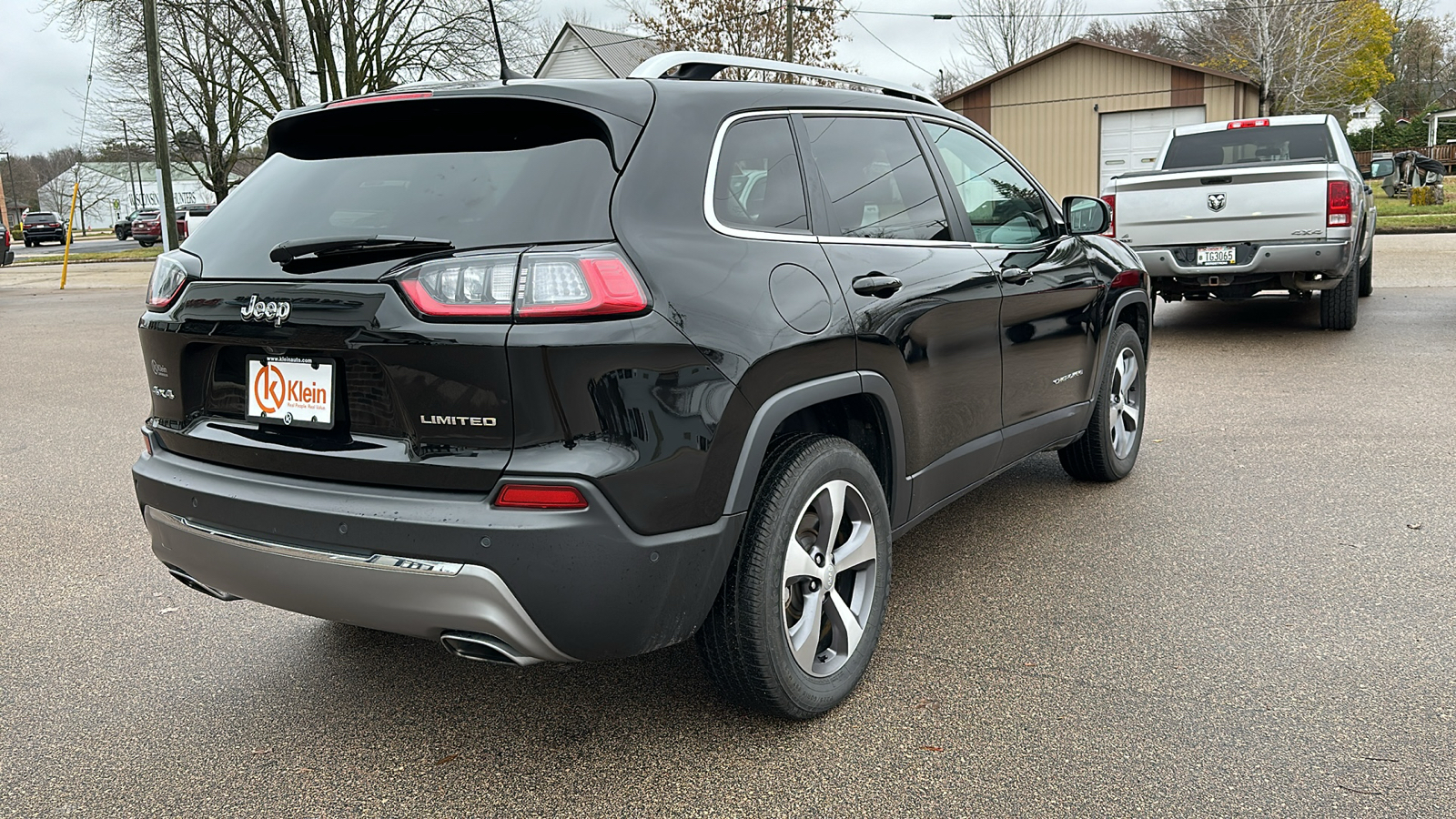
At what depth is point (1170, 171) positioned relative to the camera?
372 inches

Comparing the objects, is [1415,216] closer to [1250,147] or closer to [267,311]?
[1250,147]

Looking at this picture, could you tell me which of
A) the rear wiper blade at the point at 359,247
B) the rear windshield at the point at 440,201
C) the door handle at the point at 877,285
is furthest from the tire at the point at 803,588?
the rear wiper blade at the point at 359,247

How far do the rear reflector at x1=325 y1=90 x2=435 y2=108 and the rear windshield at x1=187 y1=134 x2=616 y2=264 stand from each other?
0.31 ft

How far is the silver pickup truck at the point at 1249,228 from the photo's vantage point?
347 inches

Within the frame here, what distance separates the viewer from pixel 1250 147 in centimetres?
1094

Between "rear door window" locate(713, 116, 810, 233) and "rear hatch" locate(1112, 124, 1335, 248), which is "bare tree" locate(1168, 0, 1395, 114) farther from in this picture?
"rear door window" locate(713, 116, 810, 233)

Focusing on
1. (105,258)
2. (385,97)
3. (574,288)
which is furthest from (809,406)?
(105,258)

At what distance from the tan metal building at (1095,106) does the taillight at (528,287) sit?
26.2 m

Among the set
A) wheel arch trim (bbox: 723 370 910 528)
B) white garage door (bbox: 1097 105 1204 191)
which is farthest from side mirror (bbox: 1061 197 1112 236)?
white garage door (bbox: 1097 105 1204 191)

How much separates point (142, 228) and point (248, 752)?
4731cm

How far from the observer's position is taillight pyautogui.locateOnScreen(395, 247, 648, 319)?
7.86ft

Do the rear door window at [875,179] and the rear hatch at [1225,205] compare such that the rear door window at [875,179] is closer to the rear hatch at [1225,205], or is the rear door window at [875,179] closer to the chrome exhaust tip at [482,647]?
the chrome exhaust tip at [482,647]

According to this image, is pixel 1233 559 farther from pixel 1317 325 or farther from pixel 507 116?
pixel 1317 325

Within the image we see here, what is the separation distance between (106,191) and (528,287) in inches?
4308
